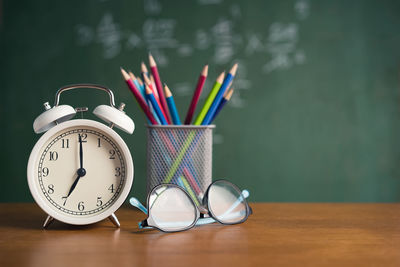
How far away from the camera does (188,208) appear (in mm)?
668

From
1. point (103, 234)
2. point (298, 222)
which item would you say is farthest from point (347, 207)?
point (103, 234)

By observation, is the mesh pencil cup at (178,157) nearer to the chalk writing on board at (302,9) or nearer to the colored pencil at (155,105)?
the colored pencil at (155,105)

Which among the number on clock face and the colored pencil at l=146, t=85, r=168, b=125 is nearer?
the number on clock face

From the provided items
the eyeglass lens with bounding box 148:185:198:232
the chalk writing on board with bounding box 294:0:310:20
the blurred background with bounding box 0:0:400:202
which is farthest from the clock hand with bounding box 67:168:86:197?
the chalk writing on board with bounding box 294:0:310:20

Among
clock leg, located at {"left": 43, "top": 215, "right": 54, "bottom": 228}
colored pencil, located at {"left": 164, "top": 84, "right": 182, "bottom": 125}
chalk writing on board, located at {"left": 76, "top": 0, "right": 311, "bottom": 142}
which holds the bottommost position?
clock leg, located at {"left": 43, "top": 215, "right": 54, "bottom": 228}

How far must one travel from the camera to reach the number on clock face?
24.8 inches

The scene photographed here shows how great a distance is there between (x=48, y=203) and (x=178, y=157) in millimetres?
269

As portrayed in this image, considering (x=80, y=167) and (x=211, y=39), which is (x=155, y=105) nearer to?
(x=80, y=167)

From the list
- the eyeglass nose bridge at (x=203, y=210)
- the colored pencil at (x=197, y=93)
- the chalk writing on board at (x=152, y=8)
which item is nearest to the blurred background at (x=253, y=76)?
the chalk writing on board at (x=152, y=8)

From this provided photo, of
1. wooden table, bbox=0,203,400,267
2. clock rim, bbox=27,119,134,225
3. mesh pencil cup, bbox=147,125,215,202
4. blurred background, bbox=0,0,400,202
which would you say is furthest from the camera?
blurred background, bbox=0,0,400,202

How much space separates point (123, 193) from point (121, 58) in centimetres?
150

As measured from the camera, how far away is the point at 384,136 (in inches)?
81.7

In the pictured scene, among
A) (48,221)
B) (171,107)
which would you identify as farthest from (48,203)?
(171,107)

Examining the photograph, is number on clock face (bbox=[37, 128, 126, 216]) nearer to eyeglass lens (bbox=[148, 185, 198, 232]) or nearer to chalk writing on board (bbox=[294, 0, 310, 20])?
eyeglass lens (bbox=[148, 185, 198, 232])
